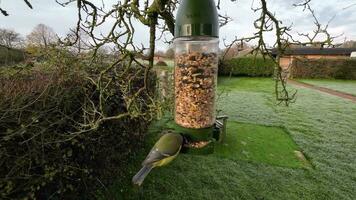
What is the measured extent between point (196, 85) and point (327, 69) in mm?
22193

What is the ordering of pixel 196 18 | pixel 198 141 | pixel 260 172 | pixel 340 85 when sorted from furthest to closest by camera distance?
pixel 340 85
pixel 260 172
pixel 198 141
pixel 196 18

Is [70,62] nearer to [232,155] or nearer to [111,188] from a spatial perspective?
[111,188]

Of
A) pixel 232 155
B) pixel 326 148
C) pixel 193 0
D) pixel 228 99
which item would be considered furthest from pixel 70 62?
pixel 228 99

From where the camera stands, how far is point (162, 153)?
5.71 ft

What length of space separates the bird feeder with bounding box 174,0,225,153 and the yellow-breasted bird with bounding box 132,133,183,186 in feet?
0.49

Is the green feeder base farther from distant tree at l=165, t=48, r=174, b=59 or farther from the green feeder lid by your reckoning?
distant tree at l=165, t=48, r=174, b=59

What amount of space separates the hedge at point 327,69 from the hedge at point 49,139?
811 inches

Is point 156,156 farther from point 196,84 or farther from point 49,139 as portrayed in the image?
point 49,139

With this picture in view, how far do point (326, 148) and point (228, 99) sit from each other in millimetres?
5333

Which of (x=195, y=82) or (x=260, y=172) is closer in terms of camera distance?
(x=195, y=82)

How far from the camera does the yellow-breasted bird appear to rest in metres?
1.71

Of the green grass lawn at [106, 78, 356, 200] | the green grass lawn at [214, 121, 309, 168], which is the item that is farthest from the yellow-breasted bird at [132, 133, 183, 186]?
the green grass lawn at [214, 121, 309, 168]

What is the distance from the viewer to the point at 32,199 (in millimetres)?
1707

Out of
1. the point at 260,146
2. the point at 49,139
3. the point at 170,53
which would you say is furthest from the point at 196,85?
the point at 260,146
